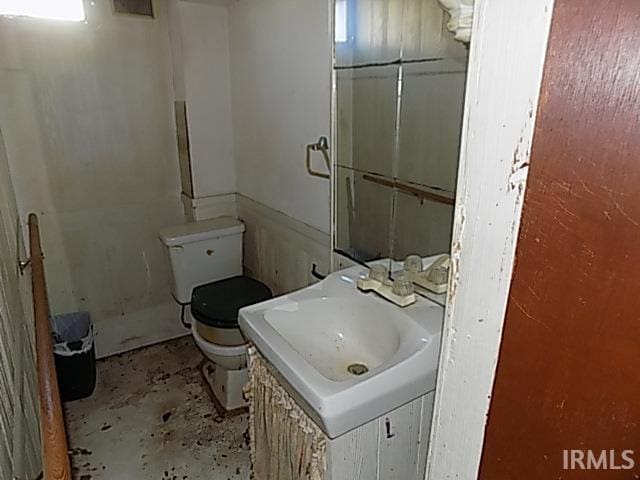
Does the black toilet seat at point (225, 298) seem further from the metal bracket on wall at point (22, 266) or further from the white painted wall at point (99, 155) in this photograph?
the metal bracket on wall at point (22, 266)

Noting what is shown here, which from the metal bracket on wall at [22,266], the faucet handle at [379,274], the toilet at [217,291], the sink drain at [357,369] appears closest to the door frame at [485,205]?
the sink drain at [357,369]

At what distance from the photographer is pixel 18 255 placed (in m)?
1.72

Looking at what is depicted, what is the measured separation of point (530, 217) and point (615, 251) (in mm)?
87

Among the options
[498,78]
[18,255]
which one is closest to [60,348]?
[18,255]

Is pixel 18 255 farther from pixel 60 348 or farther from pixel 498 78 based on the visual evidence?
pixel 498 78

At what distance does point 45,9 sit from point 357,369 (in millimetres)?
1933

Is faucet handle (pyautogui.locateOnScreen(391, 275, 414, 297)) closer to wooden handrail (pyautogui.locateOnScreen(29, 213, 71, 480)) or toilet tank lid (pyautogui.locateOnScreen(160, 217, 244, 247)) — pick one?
wooden handrail (pyautogui.locateOnScreen(29, 213, 71, 480))

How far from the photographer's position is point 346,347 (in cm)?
126

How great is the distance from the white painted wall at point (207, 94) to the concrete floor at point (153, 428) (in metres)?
1.00

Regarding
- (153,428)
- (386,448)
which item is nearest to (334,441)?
(386,448)

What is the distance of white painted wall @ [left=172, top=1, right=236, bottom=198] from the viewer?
2064 mm

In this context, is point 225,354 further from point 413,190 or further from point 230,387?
point 413,190

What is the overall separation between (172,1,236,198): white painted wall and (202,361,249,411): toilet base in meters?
0.94

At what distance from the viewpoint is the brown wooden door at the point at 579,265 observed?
1.33 ft
